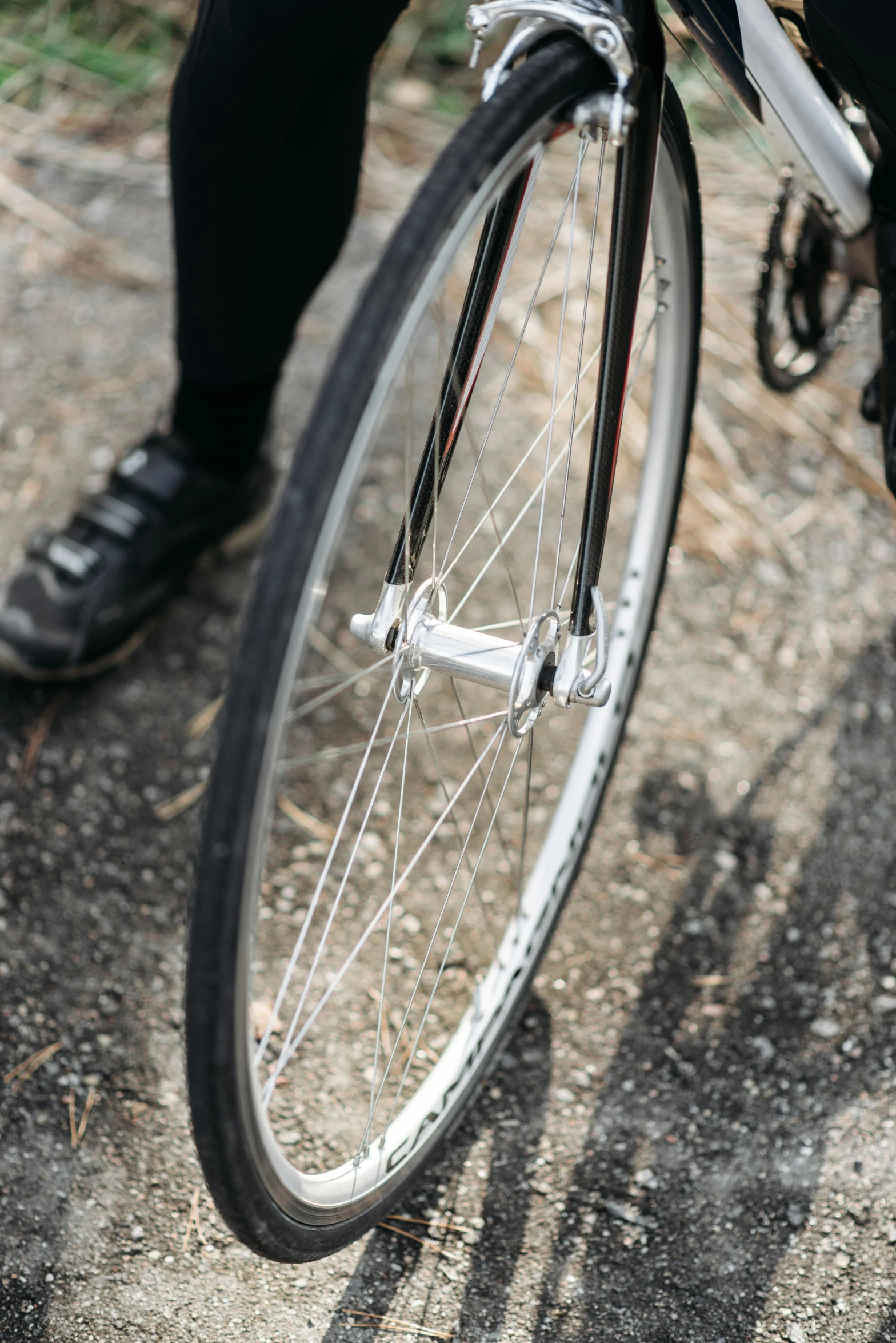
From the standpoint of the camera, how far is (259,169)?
105 cm

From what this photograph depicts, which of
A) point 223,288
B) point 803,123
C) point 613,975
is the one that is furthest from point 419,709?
point 803,123

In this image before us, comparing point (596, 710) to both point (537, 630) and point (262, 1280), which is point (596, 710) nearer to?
point (537, 630)

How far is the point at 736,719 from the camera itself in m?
1.40

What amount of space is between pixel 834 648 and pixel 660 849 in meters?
0.41

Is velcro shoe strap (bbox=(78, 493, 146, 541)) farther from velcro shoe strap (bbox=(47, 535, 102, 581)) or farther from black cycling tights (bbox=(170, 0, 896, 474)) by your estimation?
black cycling tights (bbox=(170, 0, 896, 474))

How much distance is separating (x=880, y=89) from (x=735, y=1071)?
88 centimetres

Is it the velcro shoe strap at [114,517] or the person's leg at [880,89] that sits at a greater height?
the person's leg at [880,89]

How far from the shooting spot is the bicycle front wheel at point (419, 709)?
59 cm

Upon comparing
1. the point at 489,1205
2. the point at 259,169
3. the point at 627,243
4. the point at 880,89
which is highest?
the point at 880,89

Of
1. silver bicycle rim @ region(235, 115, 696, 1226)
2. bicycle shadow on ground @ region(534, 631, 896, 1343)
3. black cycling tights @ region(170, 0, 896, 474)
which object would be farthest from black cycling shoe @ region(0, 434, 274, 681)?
bicycle shadow on ground @ region(534, 631, 896, 1343)

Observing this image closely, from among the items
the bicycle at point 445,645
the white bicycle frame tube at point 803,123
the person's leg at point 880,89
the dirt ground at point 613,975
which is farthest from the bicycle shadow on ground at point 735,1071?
the white bicycle frame tube at point 803,123

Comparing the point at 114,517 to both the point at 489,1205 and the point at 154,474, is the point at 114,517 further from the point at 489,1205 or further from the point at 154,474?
the point at 489,1205

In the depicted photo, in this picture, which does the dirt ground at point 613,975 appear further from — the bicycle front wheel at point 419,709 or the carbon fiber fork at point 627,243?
the carbon fiber fork at point 627,243

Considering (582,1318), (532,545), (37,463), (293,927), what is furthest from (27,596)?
(582,1318)
